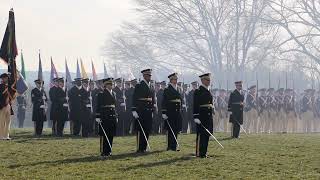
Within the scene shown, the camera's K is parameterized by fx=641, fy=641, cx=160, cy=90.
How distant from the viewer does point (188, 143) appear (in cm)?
1772

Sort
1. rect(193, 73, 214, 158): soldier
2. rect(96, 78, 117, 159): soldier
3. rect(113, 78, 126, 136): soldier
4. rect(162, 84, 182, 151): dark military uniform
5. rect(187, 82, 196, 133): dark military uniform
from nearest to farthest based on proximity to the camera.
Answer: rect(193, 73, 214, 158): soldier
rect(96, 78, 117, 159): soldier
rect(162, 84, 182, 151): dark military uniform
rect(113, 78, 126, 136): soldier
rect(187, 82, 196, 133): dark military uniform

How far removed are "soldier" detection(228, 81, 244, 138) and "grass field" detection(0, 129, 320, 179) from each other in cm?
294

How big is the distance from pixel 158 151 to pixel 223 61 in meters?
40.2

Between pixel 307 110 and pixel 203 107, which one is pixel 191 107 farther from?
pixel 203 107

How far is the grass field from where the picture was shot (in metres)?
11.1

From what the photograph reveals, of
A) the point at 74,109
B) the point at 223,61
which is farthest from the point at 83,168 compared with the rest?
the point at 223,61

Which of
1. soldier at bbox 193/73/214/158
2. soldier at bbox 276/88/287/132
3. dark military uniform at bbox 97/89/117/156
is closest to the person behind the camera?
soldier at bbox 193/73/214/158

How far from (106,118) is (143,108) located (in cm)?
110

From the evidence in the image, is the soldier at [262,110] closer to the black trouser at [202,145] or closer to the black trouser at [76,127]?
the black trouser at [76,127]

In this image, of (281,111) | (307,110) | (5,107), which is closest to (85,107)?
(5,107)

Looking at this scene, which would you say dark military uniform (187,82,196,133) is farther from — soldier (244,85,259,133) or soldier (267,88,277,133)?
soldier (267,88,277,133)

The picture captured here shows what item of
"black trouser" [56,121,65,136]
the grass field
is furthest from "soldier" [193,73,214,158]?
"black trouser" [56,121,65,136]

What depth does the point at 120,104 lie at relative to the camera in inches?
847

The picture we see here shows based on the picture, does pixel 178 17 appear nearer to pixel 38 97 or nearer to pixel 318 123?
pixel 318 123
